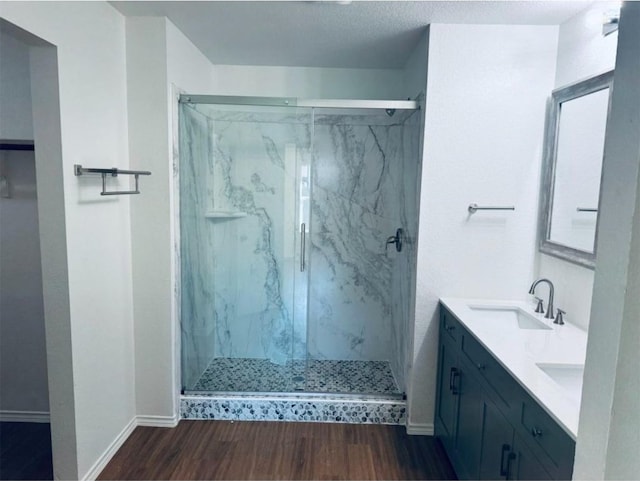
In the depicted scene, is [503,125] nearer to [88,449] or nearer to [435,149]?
[435,149]

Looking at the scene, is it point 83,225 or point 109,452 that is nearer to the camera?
point 83,225

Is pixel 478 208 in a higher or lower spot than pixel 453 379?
higher

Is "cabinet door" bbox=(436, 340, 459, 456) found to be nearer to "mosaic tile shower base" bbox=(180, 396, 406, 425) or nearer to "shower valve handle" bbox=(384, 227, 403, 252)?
"mosaic tile shower base" bbox=(180, 396, 406, 425)

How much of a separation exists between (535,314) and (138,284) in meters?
2.40

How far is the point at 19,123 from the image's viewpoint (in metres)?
2.37

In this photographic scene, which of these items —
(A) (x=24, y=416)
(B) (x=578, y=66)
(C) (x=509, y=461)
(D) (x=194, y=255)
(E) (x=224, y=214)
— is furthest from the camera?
(E) (x=224, y=214)

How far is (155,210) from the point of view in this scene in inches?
99.4

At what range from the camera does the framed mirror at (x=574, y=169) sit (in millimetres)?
1967

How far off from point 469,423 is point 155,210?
2156mm

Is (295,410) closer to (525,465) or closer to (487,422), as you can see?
(487,422)

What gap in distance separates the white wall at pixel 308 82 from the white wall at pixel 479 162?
3.14 ft

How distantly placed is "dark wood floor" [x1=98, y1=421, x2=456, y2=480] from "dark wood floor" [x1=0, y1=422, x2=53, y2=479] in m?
0.36

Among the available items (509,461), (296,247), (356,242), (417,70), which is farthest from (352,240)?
(509,461)

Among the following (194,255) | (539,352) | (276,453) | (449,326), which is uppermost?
(194,255)
